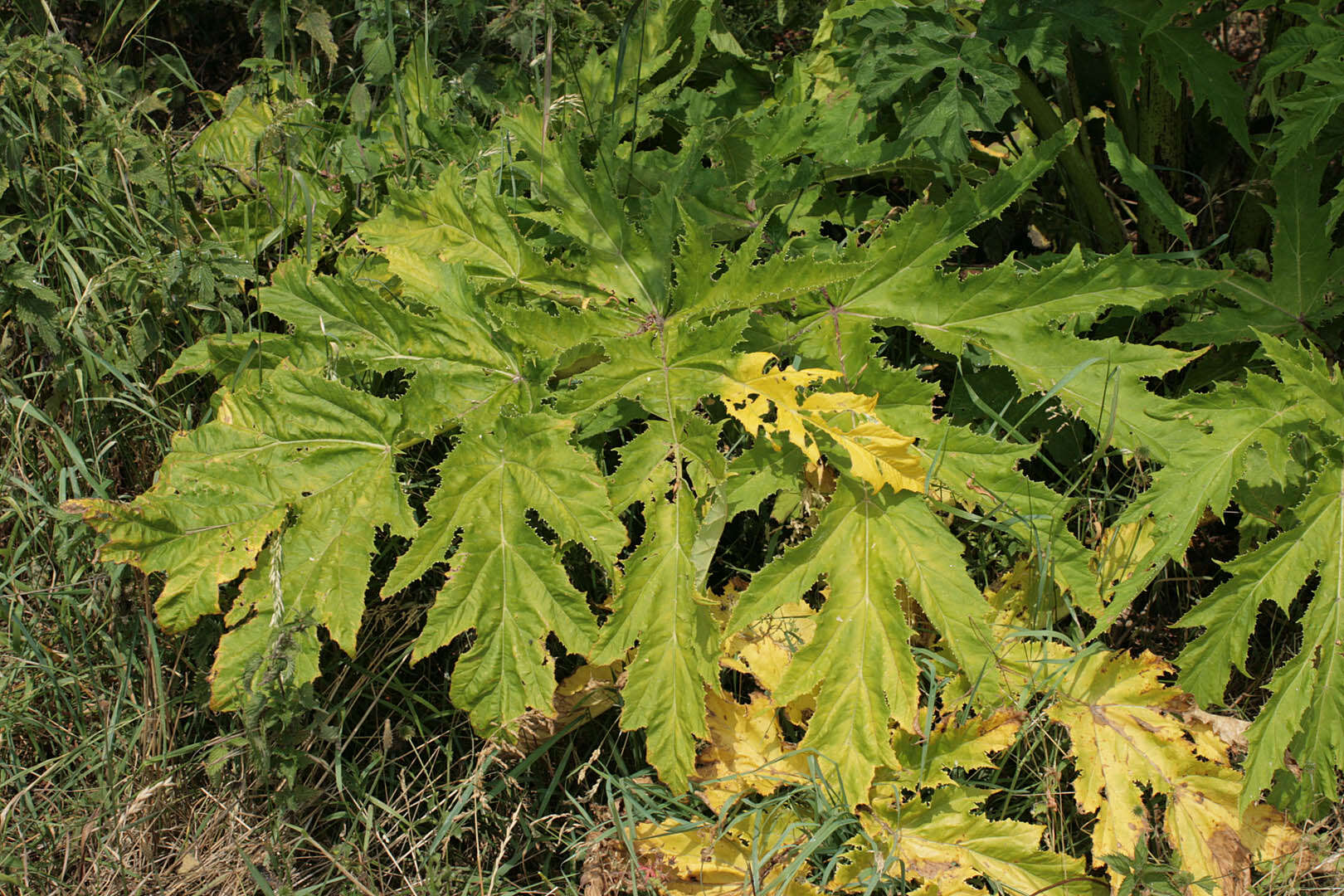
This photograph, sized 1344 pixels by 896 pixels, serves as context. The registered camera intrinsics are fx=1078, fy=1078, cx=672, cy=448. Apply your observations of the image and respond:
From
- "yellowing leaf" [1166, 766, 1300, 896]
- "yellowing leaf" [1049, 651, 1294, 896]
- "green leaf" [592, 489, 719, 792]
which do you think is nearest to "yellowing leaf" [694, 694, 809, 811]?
"green leaf" [592, 489, 719, 792]

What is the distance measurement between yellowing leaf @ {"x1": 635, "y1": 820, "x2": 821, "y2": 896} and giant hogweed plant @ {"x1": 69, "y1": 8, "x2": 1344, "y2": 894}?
12 millimetres

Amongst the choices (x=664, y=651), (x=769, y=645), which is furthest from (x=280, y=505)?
(x=769, y=645)

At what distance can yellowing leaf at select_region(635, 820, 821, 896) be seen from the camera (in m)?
2.26

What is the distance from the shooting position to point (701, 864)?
2.26 m

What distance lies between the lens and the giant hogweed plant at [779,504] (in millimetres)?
2057

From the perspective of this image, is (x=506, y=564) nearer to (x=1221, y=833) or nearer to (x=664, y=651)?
(x=664, y=651)

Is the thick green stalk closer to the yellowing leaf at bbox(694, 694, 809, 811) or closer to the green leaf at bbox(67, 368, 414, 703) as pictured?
the yellowing leaf at bbox(694, 694, 809, 811)

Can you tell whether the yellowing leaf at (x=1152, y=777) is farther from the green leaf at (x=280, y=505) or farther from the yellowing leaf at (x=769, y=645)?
the green leaf at (x=280, y=505)

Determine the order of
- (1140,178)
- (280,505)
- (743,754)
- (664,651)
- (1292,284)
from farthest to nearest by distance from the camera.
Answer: (1140,178) → (1292,284) → (743,754) → (280,505) → (664,651)

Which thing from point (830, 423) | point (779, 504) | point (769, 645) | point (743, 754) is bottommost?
point (743, 754)

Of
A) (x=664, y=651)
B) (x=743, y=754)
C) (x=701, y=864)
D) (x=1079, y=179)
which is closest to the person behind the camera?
(x=664, y=651)

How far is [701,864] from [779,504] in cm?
81

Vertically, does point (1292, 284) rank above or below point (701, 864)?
above

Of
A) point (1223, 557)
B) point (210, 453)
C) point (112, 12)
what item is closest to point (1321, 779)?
point (1223, 557)
